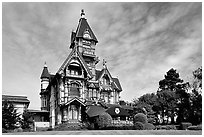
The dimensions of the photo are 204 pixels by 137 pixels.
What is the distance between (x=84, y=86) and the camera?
108 ft

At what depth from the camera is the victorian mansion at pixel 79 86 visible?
1216 inches

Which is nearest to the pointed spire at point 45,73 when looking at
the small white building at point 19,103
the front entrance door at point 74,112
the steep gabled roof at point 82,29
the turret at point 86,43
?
the turret at point 86,43

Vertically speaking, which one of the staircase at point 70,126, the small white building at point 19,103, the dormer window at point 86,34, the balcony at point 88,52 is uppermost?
the dormer window at point 86,34

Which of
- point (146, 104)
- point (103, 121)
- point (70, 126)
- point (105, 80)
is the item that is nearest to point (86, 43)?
point (105, 80)

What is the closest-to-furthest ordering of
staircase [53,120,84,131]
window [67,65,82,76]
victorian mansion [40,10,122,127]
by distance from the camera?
staircase [53,120,84,131]
victorian mansion [40,10,122,127]
window [67,65,82,76]

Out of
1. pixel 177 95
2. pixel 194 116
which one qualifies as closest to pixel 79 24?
pixel 177 95

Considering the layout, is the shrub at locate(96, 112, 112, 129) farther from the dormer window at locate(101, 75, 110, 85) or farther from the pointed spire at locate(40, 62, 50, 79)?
the pointed spire at locate(40, 62, 50, 79)

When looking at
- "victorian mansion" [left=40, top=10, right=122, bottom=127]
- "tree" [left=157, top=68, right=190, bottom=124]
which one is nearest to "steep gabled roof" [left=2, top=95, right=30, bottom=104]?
"victorian mansion" [left=40, top=10, right=122, bottom=127]

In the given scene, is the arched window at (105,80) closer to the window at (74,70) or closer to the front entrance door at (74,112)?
the window at (74,70)

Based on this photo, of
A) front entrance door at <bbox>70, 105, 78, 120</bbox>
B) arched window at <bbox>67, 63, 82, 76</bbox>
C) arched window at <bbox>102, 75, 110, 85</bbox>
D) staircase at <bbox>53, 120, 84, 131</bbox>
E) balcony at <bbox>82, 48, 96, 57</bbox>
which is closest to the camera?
staircase at <bbox>53, 120, 84, 131</bbox>

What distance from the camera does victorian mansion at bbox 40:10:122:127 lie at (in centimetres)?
3089

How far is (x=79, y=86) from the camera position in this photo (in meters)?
32.3

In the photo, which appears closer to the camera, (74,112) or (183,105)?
(74,112)

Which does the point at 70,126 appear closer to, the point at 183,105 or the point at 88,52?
the point at 88,52
